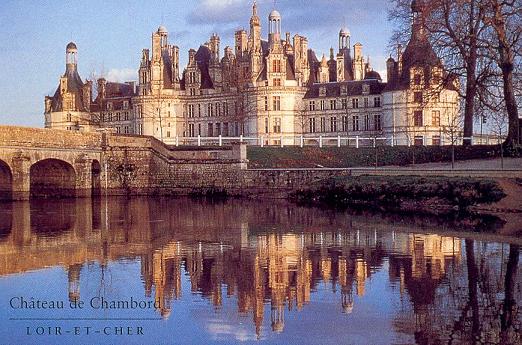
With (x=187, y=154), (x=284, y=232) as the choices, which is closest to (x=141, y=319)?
(x=284, y=232)

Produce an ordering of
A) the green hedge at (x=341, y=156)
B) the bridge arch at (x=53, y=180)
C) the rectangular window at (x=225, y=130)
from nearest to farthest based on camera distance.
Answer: the bridge arch at (x=53, y=180)
the green hedge at (x=341, y=156)
the rectangular window at (x=225, y=130)

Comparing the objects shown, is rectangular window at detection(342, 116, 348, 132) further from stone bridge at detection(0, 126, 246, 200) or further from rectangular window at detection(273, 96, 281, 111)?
stone bridge at detection(0, 126, 246, 200)

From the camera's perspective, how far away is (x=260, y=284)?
11023mm

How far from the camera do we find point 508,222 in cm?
1973

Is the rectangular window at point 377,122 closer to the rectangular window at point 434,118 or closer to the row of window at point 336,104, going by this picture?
the row of window at point 336,104

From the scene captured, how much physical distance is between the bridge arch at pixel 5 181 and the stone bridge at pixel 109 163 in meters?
0.08

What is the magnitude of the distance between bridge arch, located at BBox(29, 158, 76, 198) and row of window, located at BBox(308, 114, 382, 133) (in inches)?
1293

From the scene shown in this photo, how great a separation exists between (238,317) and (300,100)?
195 ft

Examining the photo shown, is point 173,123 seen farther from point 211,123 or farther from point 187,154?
point 187,154

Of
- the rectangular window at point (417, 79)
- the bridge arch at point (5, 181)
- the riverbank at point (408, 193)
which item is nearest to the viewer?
the riverbank at point (408, 193)

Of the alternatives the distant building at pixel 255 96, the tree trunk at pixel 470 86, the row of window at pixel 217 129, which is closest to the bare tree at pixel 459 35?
the tree trunk at pixel 470 86

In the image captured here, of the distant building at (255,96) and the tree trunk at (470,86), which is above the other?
the distant building at (255,96)

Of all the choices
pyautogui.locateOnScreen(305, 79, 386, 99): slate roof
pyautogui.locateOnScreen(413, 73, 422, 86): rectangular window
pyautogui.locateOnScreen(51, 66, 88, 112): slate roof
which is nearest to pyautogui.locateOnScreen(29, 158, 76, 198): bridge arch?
pyautogui.locateOnScreen(413, 73, 422, 86): rectangular window

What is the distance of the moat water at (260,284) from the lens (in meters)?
8.45
